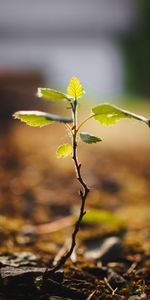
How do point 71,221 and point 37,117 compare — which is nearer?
point 37,117

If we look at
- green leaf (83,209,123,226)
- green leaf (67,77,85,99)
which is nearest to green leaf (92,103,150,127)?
green leaf (67,77,85,99)

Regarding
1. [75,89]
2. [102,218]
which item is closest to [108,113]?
[75,89]

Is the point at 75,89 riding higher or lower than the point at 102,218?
higher

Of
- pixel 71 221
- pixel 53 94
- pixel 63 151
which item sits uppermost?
pixel 53 94

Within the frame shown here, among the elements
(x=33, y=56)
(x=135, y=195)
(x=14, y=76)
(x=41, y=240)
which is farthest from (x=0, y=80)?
(x=33, y=56)

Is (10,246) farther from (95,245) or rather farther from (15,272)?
(15,272)

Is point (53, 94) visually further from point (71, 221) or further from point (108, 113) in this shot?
point (71, 221)

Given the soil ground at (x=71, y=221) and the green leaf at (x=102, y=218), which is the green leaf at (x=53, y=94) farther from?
the green leaf at (x=102, y=218)

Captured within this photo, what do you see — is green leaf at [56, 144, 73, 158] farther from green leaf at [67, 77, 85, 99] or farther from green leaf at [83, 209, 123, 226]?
green leaf at [83, 209, 123, 226]
